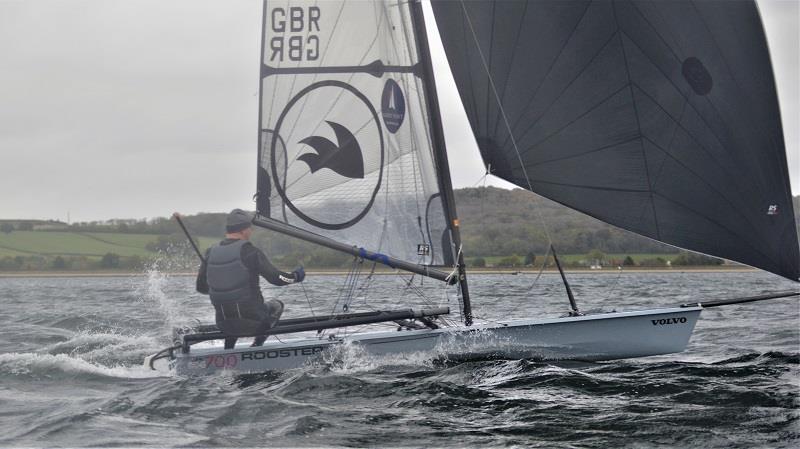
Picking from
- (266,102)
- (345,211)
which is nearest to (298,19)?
(266,102)

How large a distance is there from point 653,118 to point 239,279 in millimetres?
4452

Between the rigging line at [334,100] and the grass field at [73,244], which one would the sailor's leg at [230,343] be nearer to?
the rigging line at [334,100]

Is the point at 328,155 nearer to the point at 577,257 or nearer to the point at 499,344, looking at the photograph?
the point at 499,344

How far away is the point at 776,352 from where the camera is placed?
31.3ft

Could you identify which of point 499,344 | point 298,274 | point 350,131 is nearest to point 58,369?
point 298,274

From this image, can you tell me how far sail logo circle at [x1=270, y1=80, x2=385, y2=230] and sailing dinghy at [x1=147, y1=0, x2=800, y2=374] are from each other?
0.6 inches

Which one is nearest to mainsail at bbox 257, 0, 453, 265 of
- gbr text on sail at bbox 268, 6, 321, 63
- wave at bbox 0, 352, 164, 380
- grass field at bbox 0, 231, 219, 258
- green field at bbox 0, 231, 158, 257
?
gbr text on sail at bbox 268, 6, 321, 63

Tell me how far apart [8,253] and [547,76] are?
5050 centimetres

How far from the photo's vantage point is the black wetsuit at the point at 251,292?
8.05m

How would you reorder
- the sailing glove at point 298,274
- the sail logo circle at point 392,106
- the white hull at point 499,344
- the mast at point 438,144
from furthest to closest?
1. the sail logo circle at point 392,106
2. the mast at point 438,144
3. the white hull at point 499,344
4. the sailing glove at point 298,274

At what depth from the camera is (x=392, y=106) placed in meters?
8.63

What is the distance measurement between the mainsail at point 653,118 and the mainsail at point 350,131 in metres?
0.97

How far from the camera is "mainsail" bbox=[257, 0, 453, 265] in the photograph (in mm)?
8523

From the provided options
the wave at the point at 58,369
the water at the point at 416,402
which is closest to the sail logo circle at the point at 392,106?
the water at the point at 416,402
